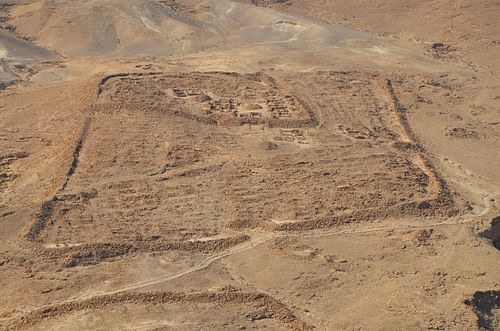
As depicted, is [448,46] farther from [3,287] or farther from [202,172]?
[3,287]

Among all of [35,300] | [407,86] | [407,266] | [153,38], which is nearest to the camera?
[35,300]

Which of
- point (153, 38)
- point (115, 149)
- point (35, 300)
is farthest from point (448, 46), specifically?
point (35, 300)

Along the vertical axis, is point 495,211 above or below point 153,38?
below

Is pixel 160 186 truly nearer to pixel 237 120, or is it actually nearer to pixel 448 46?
pixel 237 120

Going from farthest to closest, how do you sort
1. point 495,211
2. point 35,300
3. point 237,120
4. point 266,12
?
1. point 266,12
2. point 237,120
3. point 495,211
4. point 35,300

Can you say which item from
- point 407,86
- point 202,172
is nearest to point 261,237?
point 202,172

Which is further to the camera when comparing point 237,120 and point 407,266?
point 237,120
